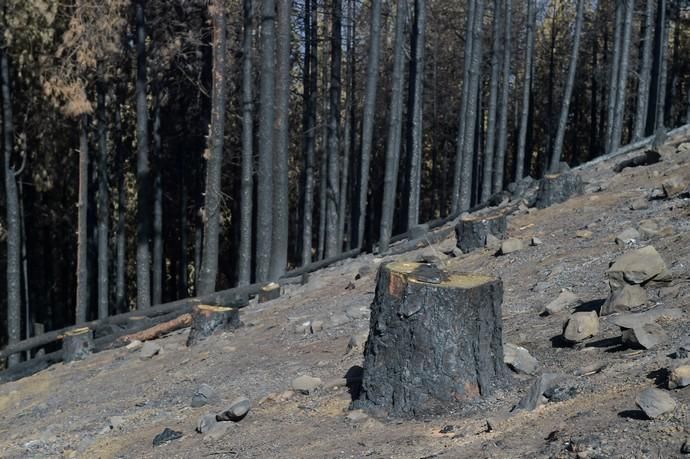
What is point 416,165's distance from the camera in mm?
18344

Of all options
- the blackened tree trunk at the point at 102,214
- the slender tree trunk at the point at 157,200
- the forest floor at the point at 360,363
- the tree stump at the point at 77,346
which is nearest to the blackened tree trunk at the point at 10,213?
the blackened tree trunk at the point at 102,214

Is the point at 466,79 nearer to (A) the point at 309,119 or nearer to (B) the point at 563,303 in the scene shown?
(A) the point at 309,119

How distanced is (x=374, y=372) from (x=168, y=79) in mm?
14909

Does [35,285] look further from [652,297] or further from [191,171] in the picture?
[652,297]

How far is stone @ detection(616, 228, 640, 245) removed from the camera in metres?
8.93

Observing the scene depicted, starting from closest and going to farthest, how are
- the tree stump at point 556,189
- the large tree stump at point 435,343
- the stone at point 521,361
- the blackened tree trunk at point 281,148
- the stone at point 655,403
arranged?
the stone at point 655,403 < the large tree stump at point 435,343 < the stone at point 521,361 < the tree stump at point 556,189 < the blackened tree trunk at point 281,148

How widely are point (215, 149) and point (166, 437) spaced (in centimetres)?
858

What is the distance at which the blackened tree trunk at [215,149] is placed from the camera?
1442 centimetres

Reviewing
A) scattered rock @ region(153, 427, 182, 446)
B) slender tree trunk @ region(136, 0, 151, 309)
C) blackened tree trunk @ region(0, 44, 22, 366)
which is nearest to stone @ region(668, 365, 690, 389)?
scattered rock @ region(153, 427, 182, 446)

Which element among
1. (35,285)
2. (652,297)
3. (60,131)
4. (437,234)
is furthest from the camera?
(35,285)

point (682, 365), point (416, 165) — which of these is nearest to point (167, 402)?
point (682, 365)

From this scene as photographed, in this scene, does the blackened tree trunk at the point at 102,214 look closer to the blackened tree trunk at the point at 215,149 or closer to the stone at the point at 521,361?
the blackened tree trunk at the point at 215,149

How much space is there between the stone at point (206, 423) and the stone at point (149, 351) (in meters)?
4.45

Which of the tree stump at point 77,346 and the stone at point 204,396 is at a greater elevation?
the stone at point 204,396
